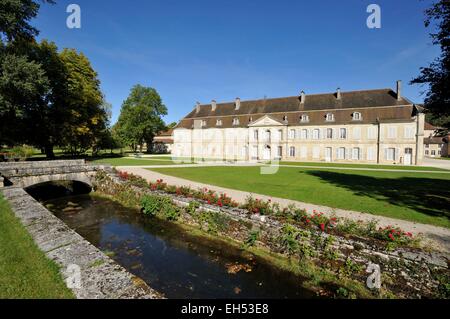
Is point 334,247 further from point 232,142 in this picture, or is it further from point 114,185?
point 232,142

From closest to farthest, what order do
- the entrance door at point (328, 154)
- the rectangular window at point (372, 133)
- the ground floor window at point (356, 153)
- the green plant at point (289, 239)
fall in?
the green plant at point (289, 239), the rectangular window at point (372, 133), the ground floor window at point (356, 153), the entrance door at point (328, 154)

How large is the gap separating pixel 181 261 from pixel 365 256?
4.69m

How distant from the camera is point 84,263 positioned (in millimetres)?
3725

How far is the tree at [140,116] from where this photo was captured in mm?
43828

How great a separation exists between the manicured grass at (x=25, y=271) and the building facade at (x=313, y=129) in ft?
107

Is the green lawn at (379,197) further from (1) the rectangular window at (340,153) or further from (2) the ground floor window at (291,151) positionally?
(2) the ground floor window at (291,151)

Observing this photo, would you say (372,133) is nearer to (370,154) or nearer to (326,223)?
(370,154)

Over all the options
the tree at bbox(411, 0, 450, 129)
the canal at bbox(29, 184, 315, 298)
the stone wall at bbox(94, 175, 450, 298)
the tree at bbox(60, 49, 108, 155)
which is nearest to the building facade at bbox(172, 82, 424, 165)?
the tree at bbox(60, 49, 108, 155)

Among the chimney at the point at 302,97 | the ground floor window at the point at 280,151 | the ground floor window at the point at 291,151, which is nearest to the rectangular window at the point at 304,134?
the ground floor window at the point at 291,151

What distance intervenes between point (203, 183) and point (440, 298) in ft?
34.8

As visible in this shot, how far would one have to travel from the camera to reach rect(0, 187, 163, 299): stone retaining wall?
3102 millimetres

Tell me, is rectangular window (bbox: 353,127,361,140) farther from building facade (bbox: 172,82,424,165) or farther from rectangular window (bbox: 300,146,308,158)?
rectangular window (bbox: 300,146,308,158)

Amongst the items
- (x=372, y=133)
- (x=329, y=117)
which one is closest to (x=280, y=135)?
(x=329, y=117)
